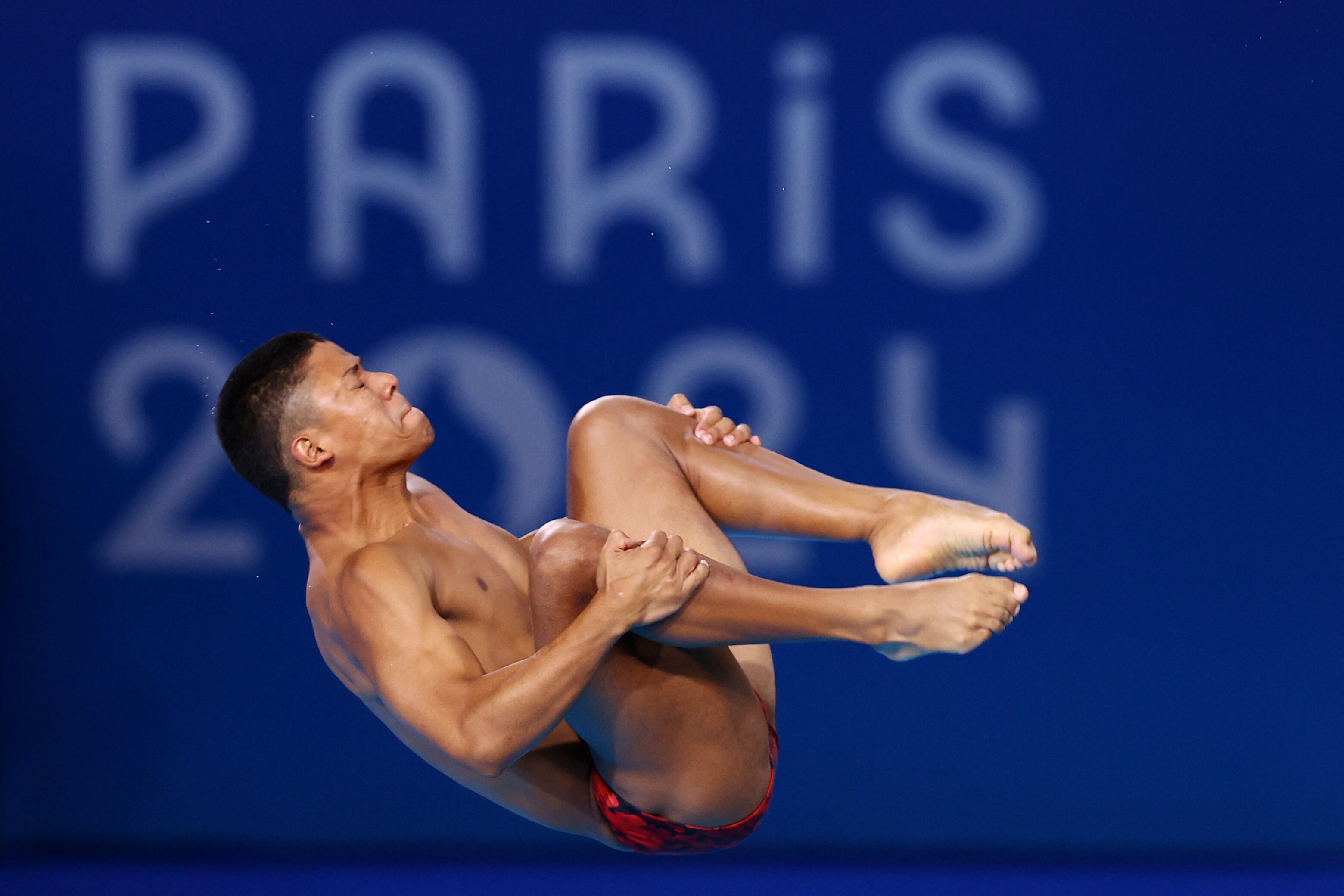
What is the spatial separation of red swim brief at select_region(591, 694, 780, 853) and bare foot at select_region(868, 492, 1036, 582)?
1.16ft

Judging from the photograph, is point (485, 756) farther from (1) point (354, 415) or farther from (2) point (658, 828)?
(1) point (354, 415)

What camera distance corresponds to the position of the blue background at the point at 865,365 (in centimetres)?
463

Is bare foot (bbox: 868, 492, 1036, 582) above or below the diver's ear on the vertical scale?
above

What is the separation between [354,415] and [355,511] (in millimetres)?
160

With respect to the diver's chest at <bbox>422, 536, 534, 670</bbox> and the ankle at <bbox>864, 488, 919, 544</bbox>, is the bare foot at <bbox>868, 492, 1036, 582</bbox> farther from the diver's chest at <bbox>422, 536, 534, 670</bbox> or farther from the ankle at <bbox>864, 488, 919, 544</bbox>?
the diver's chest at <bbox>422, 536, 534, 670</bbox>

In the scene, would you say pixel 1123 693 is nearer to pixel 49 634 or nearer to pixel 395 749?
pixel 395 749

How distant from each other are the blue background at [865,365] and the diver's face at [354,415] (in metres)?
2.34

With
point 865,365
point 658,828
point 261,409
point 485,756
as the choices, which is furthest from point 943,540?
point 865,365

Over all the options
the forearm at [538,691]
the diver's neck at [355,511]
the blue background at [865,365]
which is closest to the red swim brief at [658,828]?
the forearm at [538,691]

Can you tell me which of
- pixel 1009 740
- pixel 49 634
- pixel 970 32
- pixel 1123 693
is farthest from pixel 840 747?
pixel 49 634

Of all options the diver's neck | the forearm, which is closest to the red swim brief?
the forearm

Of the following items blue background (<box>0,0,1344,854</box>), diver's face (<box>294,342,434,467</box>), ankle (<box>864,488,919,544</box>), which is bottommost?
diver's face (<box>294,342,434,467</box>)

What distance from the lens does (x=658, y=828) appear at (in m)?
2.37

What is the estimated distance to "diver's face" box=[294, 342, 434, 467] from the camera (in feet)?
7.46
